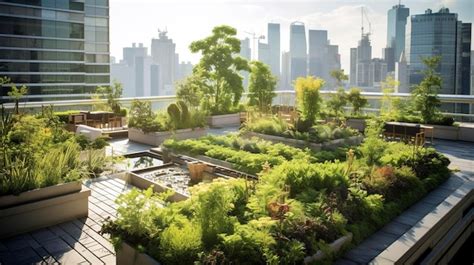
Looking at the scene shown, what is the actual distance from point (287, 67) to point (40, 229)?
91907mm

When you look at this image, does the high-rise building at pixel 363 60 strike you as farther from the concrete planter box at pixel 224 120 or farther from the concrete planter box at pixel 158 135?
the concrete planter box at pixel 158 135

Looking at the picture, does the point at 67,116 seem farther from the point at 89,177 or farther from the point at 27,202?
the point at 27,202

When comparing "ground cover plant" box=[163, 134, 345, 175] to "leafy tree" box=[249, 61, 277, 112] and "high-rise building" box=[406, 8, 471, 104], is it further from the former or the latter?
"high-rise building" box=[406, 8, 471, 104]

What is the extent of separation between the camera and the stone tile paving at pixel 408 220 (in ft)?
12.8

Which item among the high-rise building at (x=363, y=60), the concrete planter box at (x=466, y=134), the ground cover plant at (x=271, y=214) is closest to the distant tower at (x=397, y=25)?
the high-rise building at (x=363, y=60)

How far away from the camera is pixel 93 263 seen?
3.79 meters

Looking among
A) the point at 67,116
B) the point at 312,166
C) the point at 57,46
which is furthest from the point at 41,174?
the point at 57,46

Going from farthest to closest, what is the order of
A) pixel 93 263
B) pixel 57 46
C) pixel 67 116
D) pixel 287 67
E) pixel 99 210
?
pixel 287 67 → pixel 57 46 → pixel 67 116 → pixel 99 210 → pixel 93 263

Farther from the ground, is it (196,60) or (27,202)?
(196,60)

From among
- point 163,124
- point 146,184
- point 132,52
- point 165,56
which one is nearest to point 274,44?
point 165,56

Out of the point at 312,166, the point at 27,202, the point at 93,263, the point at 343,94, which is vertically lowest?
the point at 93,263

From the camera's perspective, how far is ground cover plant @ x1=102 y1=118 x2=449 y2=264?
3385 mm

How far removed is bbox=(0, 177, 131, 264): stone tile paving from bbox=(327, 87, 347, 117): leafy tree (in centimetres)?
883

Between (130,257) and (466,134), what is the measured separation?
9.75 meters
